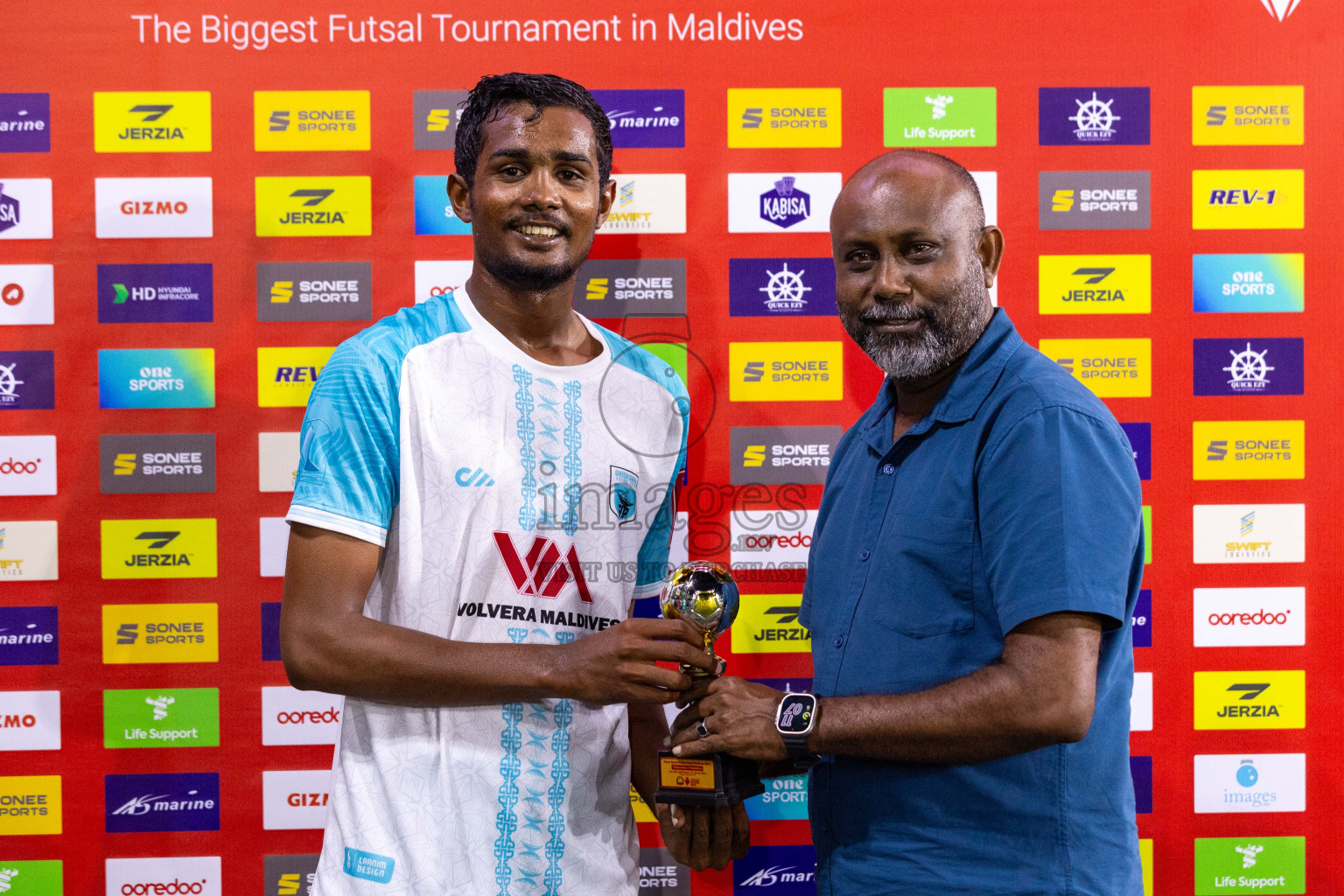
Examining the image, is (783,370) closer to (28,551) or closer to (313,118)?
(313,118)

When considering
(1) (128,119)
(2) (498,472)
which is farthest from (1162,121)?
(1) (128,119)

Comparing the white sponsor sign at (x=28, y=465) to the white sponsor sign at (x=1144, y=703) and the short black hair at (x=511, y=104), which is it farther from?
the white sponsor sign at (x=1144, y=703)

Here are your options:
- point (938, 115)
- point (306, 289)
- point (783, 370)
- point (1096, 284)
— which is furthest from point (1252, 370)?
point (306, 289)

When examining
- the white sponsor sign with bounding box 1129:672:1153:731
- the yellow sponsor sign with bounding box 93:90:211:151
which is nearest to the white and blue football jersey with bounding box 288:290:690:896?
the yellow sponsor sign with bounding box 93:90:211:151

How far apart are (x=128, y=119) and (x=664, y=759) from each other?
86.3 inches

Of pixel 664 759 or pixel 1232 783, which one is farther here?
pixel 1232 783

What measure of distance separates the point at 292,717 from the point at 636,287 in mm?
1506

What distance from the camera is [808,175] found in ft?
8.14

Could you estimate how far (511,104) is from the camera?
5.96 ft

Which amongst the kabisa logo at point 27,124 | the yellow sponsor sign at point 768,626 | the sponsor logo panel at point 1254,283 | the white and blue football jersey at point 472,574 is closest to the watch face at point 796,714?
the white and blue football jersey at point 472,574

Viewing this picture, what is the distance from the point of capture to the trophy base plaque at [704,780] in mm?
1626

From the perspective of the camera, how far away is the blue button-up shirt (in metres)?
1.40

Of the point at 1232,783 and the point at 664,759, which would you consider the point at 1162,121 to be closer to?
the point at 1232,783

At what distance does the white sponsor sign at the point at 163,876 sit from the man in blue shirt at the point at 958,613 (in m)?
1.70
